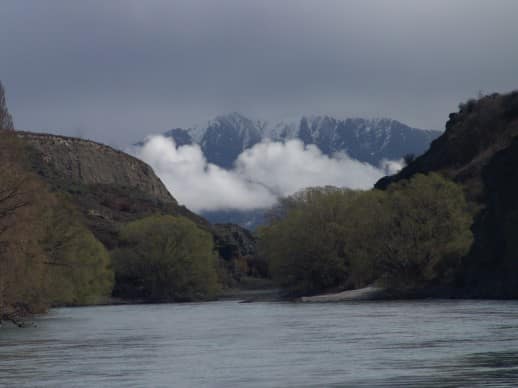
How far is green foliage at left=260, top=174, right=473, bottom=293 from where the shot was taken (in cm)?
9638

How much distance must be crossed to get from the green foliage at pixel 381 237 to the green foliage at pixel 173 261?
1451 centimetres

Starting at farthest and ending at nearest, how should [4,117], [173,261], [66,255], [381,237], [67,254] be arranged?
[173,261] < [381,237] < [67,254] < [66,255] < [4,117]

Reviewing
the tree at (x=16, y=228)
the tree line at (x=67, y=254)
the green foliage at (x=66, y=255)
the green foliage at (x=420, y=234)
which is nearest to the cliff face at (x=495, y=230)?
the green foliage at (x=420, y=234)

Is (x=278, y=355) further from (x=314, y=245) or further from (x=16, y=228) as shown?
(x=314, y=245)

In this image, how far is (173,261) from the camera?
12812 centimetres

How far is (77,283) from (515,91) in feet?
250

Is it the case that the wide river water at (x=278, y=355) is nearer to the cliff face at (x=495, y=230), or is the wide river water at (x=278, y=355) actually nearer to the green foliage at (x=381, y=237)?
the cliff face at (x=495, y=230)

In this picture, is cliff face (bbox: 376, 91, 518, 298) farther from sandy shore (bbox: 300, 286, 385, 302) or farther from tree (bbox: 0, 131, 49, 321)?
tree (bbox: 0, 131, 49, 321)

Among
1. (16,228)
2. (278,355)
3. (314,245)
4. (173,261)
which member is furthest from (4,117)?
(173,261)

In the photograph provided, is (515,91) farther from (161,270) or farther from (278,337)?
(278,337)

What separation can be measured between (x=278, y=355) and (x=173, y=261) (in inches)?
3787

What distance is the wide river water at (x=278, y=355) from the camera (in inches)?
988

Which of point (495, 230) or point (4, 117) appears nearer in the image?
point (4, 117)

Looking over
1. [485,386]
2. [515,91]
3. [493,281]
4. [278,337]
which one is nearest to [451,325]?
[278,337]
